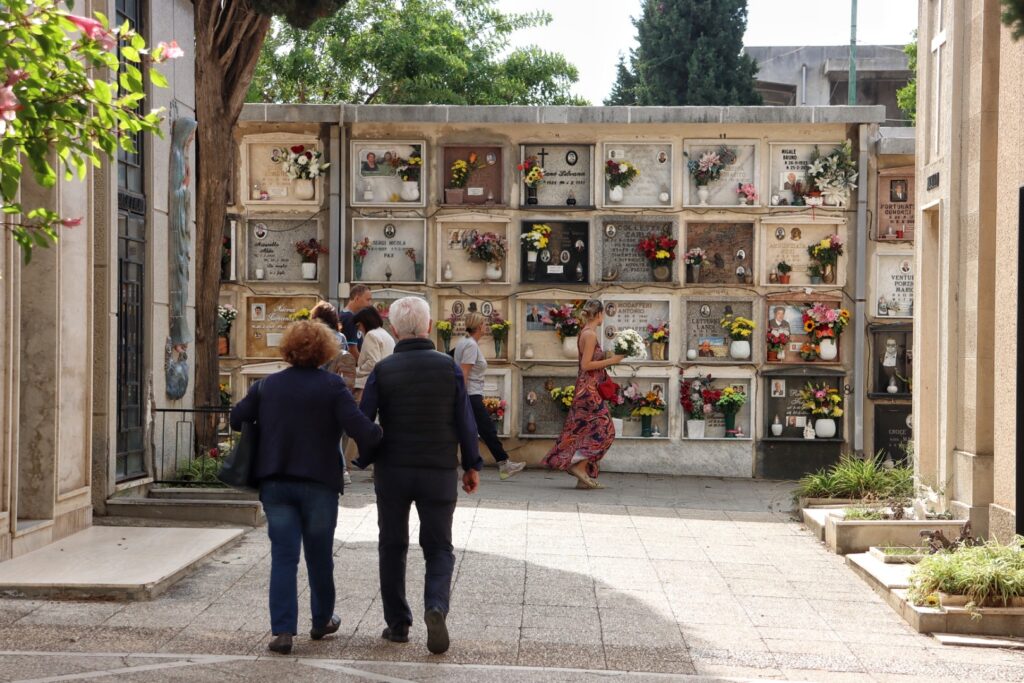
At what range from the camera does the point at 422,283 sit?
15.4 metres

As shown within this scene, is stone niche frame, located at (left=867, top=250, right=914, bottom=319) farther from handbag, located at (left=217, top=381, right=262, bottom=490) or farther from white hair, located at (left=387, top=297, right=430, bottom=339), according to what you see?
handbag, located at (left=217, top=381, right=262, bottom=490)

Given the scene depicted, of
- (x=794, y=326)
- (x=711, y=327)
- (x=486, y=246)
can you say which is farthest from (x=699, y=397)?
(x=486, y=246)

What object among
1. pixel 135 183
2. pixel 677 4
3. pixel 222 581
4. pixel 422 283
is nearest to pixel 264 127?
pixel 422 283

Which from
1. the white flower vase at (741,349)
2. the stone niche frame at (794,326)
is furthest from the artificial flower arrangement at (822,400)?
the white flower vase at (741,349)

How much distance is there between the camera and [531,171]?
15.4 meters

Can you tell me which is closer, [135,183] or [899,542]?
[899,542]

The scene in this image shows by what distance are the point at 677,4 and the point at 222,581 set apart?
24.7 m

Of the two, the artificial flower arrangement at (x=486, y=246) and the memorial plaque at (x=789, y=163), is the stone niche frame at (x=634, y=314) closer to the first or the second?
the artificial flower arrangement at (x=486, y=246)

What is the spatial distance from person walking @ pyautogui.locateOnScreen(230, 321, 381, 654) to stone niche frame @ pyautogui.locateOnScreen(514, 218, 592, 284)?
937 centimetres

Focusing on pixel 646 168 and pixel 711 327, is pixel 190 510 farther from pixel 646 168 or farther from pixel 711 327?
pixel 646 168

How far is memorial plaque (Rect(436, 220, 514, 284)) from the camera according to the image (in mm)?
15438

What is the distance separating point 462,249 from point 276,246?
2097mm

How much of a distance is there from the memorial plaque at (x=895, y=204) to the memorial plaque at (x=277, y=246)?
632 centimetres

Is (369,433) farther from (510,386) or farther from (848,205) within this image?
(848,205)
